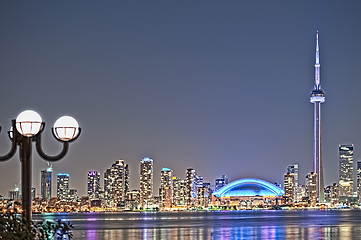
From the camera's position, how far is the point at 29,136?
12555 mm

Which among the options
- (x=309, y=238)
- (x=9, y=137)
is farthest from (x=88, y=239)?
(x=9, y=137)

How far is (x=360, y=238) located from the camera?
72.2 meters

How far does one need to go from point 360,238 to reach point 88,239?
2732 centimetres

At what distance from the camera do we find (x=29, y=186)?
1262cm

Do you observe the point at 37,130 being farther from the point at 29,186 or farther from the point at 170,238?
the point at 170,238

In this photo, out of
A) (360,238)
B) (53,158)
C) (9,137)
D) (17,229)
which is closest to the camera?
(17,229)

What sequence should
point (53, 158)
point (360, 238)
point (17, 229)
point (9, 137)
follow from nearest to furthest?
point (17, 229)
point (53, 158)
point (9, 137)
point (360, 238)

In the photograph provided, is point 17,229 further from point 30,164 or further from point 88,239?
point 88,239

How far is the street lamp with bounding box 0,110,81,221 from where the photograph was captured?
12.3 meters

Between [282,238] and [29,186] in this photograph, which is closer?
[29,186]

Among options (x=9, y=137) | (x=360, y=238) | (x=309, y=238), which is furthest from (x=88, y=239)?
(x=9, y=137)

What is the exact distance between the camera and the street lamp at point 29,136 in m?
12.3

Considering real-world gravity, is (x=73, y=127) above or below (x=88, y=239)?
above

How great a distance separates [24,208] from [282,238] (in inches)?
2523
